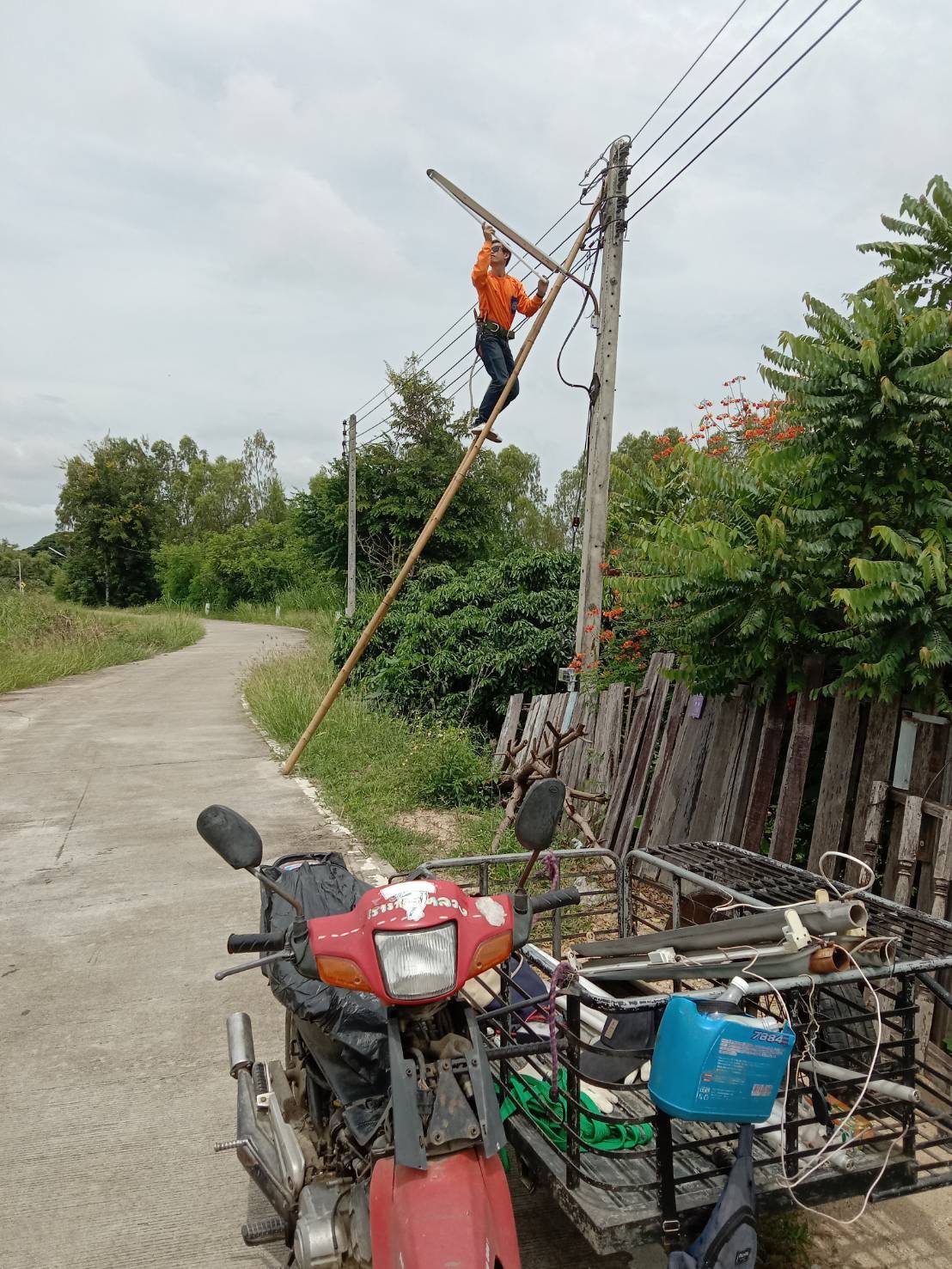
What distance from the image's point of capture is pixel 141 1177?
322cm

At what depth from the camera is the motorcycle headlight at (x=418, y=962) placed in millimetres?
1960

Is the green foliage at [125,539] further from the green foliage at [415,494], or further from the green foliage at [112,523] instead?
the green foliage at [415,494]

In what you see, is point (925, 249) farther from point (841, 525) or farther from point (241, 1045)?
point (241, 1045)

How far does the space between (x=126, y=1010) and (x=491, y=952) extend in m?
3.17

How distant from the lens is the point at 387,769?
31.5 ft

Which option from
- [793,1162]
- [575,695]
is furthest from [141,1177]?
[575,695]

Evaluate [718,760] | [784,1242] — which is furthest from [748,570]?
A: [784,1242]

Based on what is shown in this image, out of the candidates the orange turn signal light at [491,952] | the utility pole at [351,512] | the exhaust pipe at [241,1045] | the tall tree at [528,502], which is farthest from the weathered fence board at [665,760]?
the tall tree at [528,502]

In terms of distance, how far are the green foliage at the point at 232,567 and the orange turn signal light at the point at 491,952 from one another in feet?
A: 135

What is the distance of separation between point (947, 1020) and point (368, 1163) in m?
2.55

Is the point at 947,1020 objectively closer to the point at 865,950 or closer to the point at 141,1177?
the point at 865,950

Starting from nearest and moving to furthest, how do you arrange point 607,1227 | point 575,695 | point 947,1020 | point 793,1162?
point 607,1227, point 793,1162, point 947,1020, point 575,695

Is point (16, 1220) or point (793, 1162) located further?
point (16, 1220)

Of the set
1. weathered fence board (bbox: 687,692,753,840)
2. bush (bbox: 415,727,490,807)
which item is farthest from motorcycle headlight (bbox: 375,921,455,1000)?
bush (bbox: 415,727,490,807)
